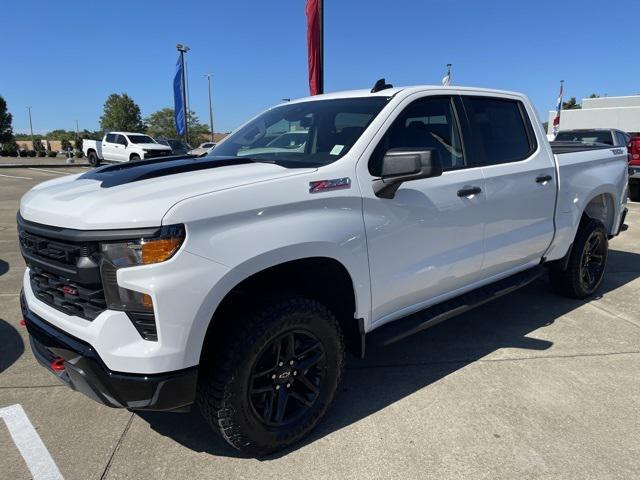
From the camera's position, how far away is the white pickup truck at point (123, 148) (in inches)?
968

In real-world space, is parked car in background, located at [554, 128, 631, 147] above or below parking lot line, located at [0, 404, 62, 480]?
above

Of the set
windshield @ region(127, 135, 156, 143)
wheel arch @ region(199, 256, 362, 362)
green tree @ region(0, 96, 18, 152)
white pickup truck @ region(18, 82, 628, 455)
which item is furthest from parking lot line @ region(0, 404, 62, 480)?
green tree @ region(0, 96, 18, 152)

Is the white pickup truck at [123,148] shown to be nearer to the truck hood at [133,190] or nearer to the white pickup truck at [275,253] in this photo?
the white pickup truck at [275,253]

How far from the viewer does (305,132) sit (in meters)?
3.28

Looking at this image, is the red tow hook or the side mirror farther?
the side mirror

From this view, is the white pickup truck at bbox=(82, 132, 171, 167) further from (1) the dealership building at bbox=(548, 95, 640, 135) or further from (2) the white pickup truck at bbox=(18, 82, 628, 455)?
(1) the dealership building at bbox=(548, 95, 640, 135)

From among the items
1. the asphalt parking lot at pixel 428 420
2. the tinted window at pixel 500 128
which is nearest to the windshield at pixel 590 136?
the tinted window at pixel 500 128

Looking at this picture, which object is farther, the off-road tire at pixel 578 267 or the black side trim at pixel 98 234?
the off-road tire at pixel 578 267

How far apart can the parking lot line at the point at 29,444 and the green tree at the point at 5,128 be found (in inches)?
1935

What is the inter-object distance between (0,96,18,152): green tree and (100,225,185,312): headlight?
5022 centimetres

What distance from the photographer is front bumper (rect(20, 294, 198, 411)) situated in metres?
2.09

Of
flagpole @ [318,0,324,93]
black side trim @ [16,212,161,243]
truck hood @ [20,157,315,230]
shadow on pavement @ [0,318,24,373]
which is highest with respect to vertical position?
flagpole @ [318,0,324,93]

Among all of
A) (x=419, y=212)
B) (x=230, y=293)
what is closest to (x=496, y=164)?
(x=419, y=212)

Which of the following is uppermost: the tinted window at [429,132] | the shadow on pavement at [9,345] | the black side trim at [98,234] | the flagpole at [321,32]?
the flagpole at [321,32]
